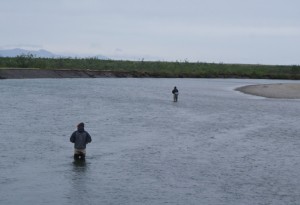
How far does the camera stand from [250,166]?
1032 inches

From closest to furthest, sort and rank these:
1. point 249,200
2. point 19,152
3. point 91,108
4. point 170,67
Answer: point 249,200 → point 19,152 → point 91,108 → point 170,67

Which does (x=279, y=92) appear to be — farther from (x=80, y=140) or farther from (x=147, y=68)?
(x=147, y=68)

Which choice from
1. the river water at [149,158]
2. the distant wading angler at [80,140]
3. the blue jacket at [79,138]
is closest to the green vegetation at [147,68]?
the river water at [149,158]

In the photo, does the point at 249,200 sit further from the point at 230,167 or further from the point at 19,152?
the point at 19,152

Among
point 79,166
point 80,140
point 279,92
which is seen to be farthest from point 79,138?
point 279,92

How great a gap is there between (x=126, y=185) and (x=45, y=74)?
294 feet

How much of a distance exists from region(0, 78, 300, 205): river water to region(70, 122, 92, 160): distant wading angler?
0.47 m

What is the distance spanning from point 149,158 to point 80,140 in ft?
12.5

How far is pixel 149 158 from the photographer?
27.3 meters

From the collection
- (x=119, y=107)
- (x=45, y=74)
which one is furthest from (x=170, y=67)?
(x=119, y=107)

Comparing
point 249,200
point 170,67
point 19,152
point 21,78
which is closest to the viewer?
point 249,200

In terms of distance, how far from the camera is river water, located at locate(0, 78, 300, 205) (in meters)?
20.3

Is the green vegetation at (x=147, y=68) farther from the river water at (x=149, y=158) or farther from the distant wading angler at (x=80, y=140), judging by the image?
the distant wading angler at (x=80, y=140)

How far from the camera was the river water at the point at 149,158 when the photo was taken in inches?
799
